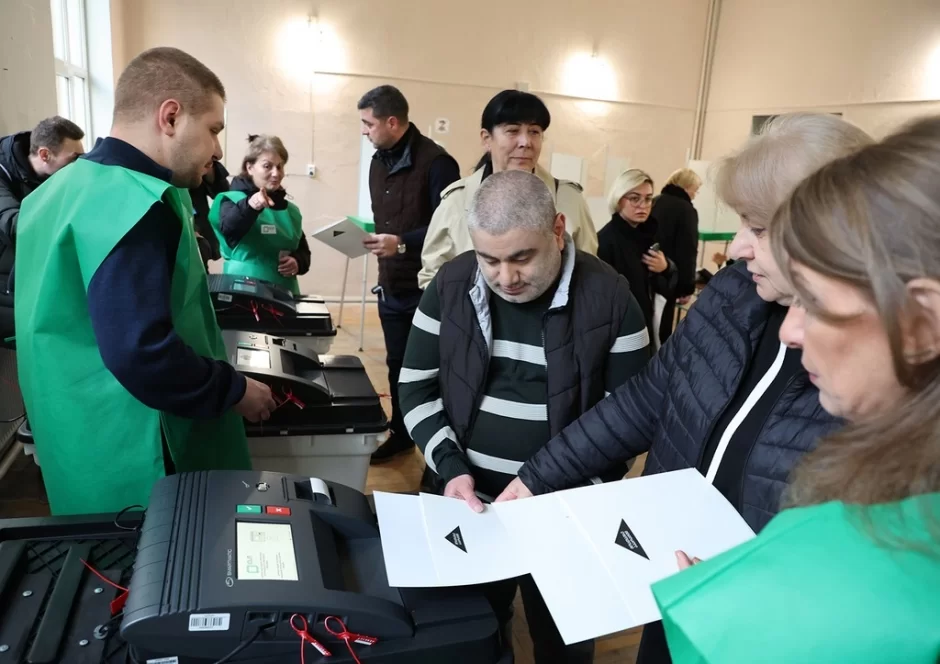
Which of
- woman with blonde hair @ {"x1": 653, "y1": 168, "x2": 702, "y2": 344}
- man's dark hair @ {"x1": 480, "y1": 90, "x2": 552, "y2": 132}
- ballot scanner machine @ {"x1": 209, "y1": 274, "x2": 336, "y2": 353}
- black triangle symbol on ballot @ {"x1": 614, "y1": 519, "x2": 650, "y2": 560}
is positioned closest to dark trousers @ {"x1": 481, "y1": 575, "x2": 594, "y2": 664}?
black triangle symbol on ballot @ {"x1": 614, "y1": 519, "x2": 650, "y2": 560}

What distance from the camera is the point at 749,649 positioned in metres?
0.39

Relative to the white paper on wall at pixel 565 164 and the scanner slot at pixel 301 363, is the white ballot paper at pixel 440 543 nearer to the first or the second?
the scanner slot at pixel 301 363

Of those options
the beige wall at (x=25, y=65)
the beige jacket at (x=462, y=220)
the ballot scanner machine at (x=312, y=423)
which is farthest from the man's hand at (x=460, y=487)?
the beige wall at (x=25, y=65)

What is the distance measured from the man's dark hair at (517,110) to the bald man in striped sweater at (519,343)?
788 mm

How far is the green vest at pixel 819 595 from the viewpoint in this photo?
1.16ft

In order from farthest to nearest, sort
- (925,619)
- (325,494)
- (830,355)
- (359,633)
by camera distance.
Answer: (325,494) → (359,633) → (830,355) → (925,619)

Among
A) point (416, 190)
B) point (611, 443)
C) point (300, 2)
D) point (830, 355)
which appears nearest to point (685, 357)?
point (611, 443)

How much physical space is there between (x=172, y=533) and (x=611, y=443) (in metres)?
0.67

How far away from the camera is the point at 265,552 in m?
0.70

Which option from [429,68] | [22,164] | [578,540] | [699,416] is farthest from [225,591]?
[429,68]

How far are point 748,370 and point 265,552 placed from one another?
0.64 metres

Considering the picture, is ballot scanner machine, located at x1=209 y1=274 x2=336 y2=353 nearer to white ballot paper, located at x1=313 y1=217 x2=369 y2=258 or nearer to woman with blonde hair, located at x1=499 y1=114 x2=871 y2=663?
white ballot paper, located at x1=313 y1=217 x2=369 y2=258

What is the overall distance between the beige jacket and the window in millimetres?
3018

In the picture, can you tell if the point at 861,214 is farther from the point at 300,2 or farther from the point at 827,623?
the point at 300,2
